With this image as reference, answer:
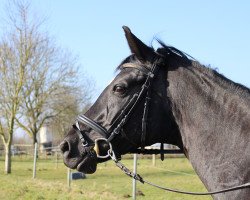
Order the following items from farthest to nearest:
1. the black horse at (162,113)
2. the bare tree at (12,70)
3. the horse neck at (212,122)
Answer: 1. the bare tree at (12,70)
2. the black horse at (162,113)
3. the horse neck at (212,122)

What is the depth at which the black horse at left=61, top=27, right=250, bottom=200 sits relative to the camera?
3471 millimetres

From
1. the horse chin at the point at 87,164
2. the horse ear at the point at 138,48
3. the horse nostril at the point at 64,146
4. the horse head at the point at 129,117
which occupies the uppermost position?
the horse ear at the point at 138,48

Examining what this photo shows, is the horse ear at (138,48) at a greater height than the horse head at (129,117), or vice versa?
the horse ear at (138,48)

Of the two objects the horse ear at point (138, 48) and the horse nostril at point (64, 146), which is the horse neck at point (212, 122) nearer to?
the horse ear at point (138, 48)

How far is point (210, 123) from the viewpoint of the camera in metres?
3.51

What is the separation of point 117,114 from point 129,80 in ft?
1.04

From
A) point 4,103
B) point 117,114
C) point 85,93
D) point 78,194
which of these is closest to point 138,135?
point 117,114

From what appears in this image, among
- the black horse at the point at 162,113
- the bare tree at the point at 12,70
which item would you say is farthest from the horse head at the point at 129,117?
the bare tree at the point at 12,70

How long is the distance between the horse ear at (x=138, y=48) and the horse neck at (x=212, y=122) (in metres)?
0.26

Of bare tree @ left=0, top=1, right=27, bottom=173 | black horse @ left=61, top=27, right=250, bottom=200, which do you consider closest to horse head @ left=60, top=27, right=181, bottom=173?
black horse @ left=61, top=27, right=250, bottom=200

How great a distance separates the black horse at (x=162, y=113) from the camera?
11.4 ft

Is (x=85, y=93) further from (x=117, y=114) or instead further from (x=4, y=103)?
(x=117, y=114)

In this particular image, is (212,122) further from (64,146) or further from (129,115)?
(64,146)

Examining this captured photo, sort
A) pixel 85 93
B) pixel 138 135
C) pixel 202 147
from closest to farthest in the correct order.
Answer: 1. pixel 202 147
2. pixel 138 135
3. pixel 85 93
